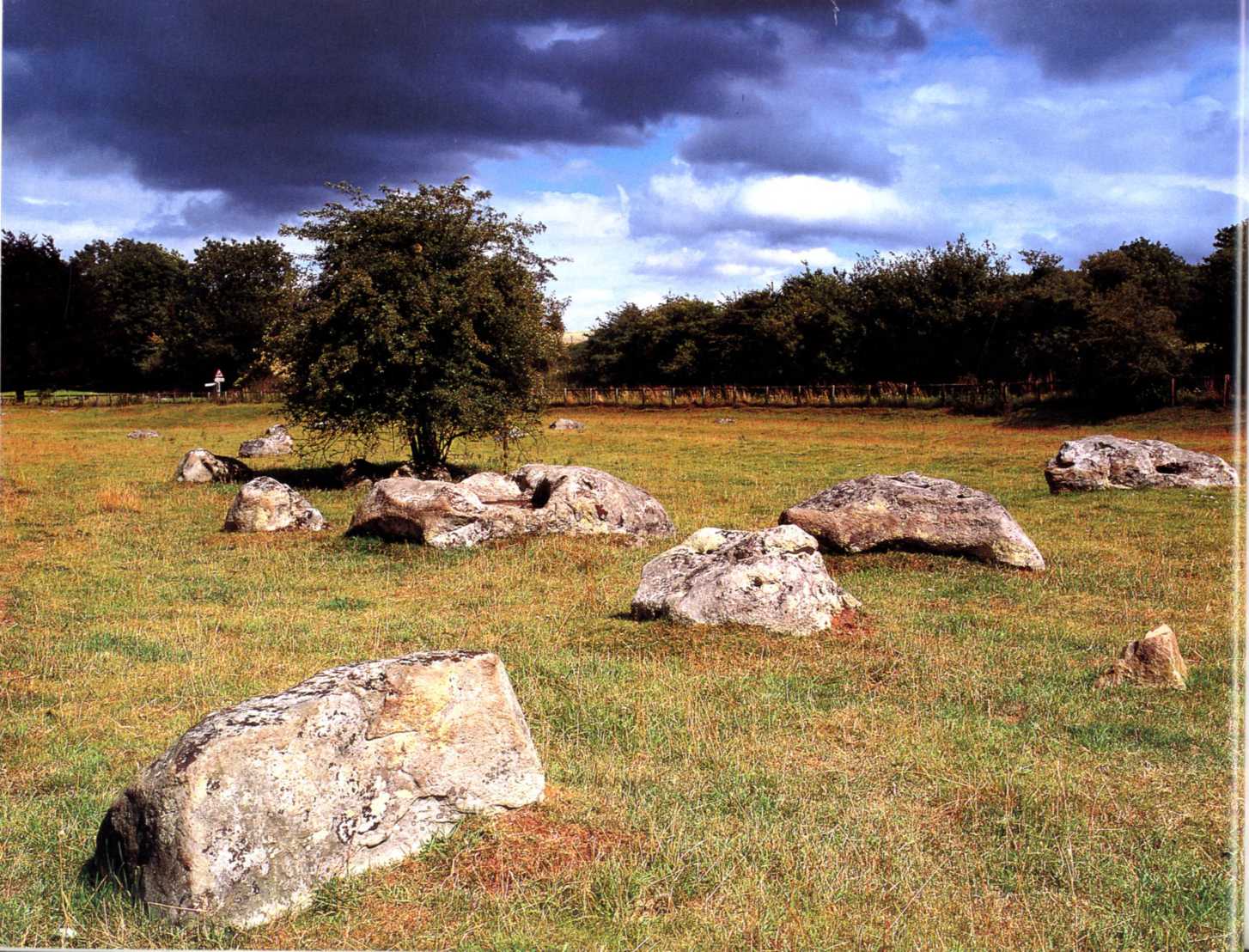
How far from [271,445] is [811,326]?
149 ft

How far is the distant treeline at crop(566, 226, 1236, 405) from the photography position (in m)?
47.7

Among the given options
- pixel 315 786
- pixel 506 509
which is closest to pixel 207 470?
pixel 506 509

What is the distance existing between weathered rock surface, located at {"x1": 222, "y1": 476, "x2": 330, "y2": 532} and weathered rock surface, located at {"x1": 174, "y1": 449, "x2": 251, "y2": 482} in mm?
8217

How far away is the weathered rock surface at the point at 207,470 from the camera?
26.2 metres

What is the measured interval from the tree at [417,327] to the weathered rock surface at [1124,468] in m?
12.8

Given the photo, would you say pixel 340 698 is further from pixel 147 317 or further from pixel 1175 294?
pixel 147 317

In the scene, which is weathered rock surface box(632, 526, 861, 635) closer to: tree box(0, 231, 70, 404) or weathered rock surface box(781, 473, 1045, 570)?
weathered rock surface box(781, 473, 1045, 570)

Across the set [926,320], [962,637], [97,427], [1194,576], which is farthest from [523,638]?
→ [926,320]

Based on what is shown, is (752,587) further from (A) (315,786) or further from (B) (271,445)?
(B) (271,445)

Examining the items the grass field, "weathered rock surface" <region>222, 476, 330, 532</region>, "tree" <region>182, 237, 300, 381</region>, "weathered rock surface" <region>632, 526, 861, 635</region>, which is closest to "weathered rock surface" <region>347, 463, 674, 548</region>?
the grass field

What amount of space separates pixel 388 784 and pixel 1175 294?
5649cm

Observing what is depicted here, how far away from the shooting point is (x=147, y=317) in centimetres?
10144

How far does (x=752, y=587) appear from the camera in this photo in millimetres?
11047

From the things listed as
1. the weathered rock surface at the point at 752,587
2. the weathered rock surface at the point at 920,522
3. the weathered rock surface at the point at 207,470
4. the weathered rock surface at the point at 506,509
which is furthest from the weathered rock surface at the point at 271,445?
the weathered rock surface at the point at 752,587
